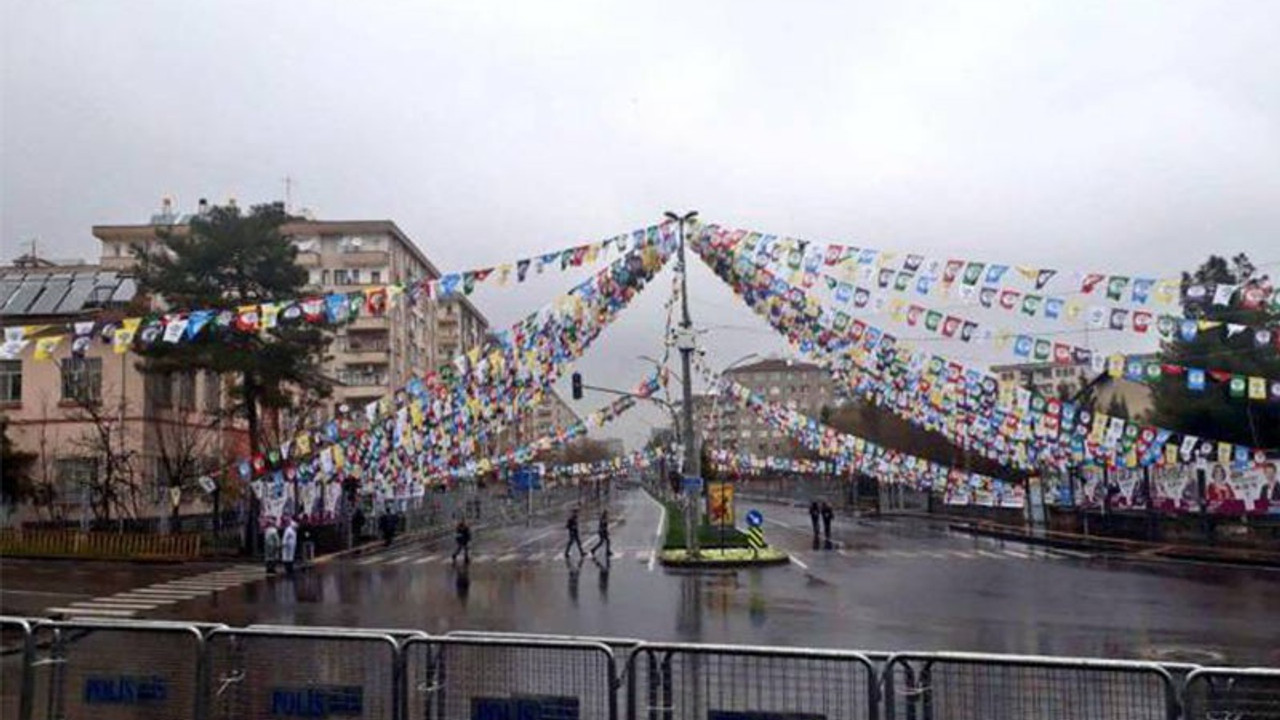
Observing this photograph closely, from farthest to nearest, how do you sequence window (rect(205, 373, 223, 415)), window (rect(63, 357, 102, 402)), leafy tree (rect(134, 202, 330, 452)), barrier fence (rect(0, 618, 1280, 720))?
window (rect(205, 373, 223, 415))
window (rect(63, 357, 102, 402))
leafy tree (rect(134, 202, 330, 452))
barrier fence (rect(0, 618, 1280, 720))

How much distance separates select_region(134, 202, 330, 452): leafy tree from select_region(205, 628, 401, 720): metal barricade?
30821mm

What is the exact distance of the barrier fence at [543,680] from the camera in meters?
6.60

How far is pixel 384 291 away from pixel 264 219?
1674 centimetres

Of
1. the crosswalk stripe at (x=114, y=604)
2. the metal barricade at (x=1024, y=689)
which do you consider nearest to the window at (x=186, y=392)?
the crosswalk stripe at (x=114, y=604)

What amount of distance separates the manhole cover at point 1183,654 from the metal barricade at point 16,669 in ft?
43.8

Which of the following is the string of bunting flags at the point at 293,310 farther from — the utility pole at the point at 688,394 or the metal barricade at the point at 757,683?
the metal barricade at the point at 757,683

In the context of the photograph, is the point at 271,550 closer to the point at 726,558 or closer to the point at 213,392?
the point at 726,558

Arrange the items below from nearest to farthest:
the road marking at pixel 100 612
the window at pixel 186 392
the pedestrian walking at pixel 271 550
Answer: the road marking at pixel 100 612
the pedestrian walking at pixel 271 550
the window at pixel 186 392

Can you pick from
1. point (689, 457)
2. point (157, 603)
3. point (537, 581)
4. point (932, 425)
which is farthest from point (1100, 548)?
point (157, 603)

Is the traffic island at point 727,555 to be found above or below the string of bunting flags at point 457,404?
below

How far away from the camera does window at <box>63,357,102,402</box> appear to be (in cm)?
3938

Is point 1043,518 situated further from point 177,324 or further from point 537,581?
point 177,324

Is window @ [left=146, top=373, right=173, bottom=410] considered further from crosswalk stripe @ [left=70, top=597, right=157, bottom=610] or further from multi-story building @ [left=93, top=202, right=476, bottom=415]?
multi-story building @ [left=93, top=202, right=476, bottom=415]

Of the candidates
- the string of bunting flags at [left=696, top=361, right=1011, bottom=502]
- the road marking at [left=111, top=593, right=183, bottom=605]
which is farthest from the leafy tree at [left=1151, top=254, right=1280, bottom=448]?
the road marking at [left=111, top=593, right=183, bottom=605]
